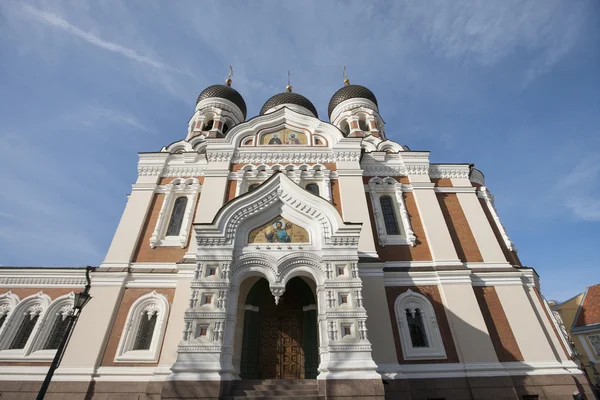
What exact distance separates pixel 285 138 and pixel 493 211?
9.23 m

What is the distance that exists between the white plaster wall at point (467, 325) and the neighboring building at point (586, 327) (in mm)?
18733

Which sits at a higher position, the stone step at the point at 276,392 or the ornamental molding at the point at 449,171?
the ornamental molding at the point at 449,171

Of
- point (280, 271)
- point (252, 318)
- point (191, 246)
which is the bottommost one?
point (252, 318)

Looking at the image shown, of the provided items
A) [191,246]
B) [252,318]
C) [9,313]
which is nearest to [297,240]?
[252,318]

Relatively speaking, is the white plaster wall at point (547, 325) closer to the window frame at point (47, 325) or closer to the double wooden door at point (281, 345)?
the double wooden door at point (281, 345)

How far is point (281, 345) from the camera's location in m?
9.88

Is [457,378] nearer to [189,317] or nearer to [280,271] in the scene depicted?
[280,271]

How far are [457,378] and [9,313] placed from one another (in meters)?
13.9

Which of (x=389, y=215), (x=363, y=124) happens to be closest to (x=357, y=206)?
(x=389, y=215)

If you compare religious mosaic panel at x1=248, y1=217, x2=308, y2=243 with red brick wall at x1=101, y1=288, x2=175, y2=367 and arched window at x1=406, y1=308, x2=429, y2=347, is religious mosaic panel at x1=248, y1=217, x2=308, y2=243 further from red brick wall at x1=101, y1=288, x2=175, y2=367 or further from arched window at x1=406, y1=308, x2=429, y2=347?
arched window at x1=406, y1=308, x2=429, y2=347

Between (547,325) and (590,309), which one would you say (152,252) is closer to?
(547,325)

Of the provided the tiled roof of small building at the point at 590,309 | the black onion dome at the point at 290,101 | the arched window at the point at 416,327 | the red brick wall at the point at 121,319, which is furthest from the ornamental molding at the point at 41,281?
the tiled roof of small building at the point at 590,309

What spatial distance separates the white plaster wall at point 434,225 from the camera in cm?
1098

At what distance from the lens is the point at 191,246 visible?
10828 mm
